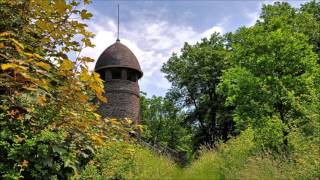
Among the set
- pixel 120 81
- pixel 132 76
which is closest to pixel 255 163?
pixel 120 81

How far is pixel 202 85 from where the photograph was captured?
3136cm

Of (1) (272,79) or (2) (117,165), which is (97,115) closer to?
(2) (117,165)

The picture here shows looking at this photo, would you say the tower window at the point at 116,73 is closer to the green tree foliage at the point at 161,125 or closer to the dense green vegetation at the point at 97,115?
the dense green vegetation at the point at 97,115

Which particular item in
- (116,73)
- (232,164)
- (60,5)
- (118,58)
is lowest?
(232,164)

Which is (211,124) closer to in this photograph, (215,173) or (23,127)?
(215,173)

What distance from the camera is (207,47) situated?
31.7m

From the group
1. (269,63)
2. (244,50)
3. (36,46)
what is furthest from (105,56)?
(36,46)

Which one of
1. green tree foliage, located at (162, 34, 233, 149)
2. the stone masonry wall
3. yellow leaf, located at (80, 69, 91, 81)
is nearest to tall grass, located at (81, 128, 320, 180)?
yellow leaf, located at (80, 69, 91, 81)

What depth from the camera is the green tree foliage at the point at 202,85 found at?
30.0 metres

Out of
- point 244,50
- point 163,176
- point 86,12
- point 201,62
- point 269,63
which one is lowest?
point 163,176

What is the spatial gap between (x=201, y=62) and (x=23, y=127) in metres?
29.1

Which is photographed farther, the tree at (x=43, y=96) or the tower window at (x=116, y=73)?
the tower window at (x=116, y=73)

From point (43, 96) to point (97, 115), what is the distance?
76 cm

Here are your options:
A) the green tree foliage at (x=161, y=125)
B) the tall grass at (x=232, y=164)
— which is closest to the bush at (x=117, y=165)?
the tall grass at (x=232, y=164)
